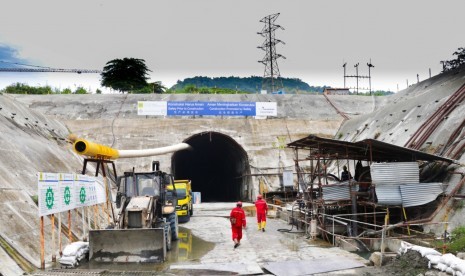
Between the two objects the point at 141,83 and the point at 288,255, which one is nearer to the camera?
the point at 288,255

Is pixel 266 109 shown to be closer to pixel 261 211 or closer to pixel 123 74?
pixel 261 211

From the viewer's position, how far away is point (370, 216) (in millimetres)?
17656

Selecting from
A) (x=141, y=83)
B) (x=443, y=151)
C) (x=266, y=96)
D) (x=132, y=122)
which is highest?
(x=141, y=83)

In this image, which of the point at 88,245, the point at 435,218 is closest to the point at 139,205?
the point at 88,245

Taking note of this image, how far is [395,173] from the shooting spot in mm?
15961

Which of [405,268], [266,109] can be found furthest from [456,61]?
[405,268]

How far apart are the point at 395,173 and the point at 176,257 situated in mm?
8229

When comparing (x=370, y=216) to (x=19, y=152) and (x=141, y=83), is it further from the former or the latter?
(x=141, y=83)

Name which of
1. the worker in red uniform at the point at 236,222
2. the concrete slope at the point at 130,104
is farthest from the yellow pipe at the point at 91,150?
the concrete slope at the point at 130,104

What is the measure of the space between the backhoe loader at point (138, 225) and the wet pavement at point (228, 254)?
40 centimetres

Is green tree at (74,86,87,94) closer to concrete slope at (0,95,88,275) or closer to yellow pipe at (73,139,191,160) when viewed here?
concrete slope at (0,95,88,275)

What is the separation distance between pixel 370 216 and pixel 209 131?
20927 millimetres

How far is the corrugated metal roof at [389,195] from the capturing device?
1580cm

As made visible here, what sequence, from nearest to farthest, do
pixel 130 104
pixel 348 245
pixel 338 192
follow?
pixel 348 245 < pixel 338 192 < pixel 130 104
